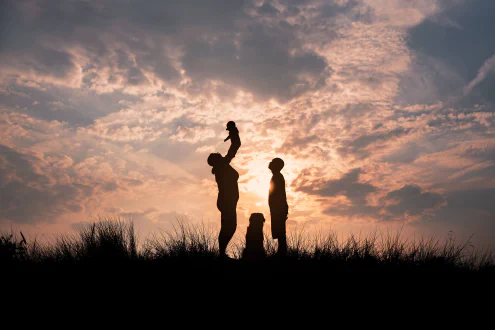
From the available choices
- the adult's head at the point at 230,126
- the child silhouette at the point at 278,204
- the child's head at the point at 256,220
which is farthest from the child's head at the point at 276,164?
the adult's head at the point at 230,126

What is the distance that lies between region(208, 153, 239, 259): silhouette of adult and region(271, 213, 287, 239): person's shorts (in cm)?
119

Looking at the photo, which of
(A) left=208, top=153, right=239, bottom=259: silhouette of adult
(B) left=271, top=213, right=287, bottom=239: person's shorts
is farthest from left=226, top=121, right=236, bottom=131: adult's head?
(B) left=271, top=213, right=287, bottom=239: person's shorts

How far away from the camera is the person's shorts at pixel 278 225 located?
33.7 ft

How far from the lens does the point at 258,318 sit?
6.76m

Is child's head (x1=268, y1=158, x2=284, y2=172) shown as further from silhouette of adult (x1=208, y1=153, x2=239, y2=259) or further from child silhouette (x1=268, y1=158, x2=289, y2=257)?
silhouette of adult (x1=208, y1=153, x2=239, y2=259)

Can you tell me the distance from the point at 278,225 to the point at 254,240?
2.96 ft

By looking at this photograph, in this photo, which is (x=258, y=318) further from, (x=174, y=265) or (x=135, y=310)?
(x=174, y=265)

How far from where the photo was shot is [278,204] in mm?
10391

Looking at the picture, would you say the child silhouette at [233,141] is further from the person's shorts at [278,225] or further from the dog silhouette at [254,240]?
the person's shorts at [278,225]

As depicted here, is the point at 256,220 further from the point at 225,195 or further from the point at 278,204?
the point at 225,195

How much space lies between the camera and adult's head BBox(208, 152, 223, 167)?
982cm

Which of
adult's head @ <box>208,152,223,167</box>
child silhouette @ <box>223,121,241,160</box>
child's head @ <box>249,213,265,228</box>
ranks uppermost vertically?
child silhouette @ <box>223,121,241,160</box>

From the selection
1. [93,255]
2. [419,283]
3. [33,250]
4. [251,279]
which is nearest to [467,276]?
[419,283]

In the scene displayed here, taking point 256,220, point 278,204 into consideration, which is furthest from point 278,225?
point 256,220
